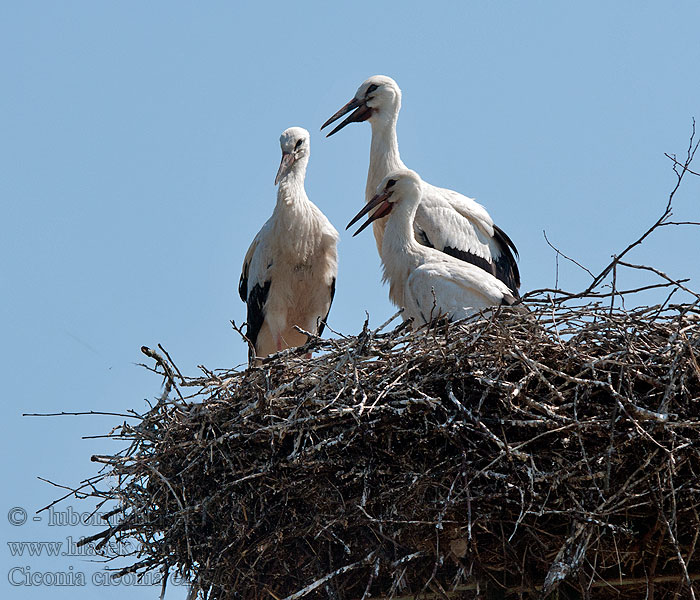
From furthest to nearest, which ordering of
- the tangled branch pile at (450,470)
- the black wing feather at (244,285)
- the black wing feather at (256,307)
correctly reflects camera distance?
the black wing feather at (244,285) → the black wing feather at (256,307) → the tangled branch pile at (450,470)

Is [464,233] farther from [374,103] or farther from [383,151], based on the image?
[374,103]

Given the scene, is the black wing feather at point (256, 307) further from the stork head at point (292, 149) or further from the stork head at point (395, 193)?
the stork head at point (395, 193)

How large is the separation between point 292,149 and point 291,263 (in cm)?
61

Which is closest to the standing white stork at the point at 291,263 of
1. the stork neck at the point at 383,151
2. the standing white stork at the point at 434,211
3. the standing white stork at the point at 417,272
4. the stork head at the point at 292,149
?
the stork head at the point at 292,149

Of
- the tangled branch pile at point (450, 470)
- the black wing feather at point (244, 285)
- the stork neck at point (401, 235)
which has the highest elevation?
the black wing feather at point (244, 285)

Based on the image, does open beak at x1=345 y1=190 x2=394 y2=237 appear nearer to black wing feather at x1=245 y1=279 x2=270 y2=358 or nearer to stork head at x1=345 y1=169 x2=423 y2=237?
stork head at x1=345 y1=169 x2=423 y2=237

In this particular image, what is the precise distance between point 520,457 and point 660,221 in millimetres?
1051

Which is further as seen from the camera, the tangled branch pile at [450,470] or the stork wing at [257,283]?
the stork wing at [257,283]

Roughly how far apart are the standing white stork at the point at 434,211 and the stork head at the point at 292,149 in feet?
1.06

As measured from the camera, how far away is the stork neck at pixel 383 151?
269 inches

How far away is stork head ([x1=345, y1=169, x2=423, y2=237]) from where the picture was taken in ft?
19.2

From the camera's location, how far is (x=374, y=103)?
22.7 ft

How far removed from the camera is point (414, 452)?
12.7 ft

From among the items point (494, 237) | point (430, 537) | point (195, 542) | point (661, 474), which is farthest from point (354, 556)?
point (494, 237)
